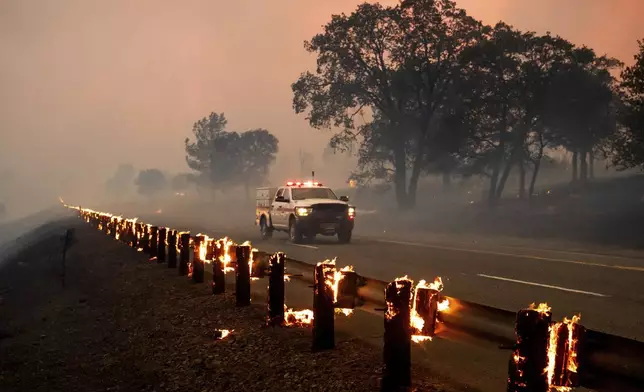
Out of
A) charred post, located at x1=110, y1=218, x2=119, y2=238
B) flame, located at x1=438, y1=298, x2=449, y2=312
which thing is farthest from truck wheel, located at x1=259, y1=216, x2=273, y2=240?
flame, located at x1=438, y1=298, x2=449, y2=312

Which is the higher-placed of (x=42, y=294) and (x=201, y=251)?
(x=201, y=251)

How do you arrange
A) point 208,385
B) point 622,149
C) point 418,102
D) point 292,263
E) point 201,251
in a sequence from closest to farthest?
point 208,385
point 292,263
point 201,251
point 622,149
point 418,102

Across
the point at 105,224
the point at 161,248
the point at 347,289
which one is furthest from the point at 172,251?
the point at 105,224

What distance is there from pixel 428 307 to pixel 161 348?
4429 mm

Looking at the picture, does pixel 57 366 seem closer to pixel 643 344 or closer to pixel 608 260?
pixel 643 344

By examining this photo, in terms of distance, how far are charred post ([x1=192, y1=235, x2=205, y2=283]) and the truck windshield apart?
11.6 meters

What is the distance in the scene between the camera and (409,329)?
181 inches

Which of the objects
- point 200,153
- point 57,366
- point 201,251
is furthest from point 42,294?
point 200,153

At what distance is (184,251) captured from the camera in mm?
11906

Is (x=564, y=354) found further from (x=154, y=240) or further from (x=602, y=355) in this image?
(x=154, y=240)

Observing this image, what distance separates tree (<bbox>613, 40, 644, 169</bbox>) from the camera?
80.1ft

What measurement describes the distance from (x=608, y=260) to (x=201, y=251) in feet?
38.8

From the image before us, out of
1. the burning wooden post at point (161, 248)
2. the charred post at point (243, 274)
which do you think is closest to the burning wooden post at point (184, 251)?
the burning wooden post at point (161, 248)

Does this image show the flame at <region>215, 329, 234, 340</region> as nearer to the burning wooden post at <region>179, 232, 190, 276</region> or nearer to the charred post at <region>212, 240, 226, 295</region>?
the charred post at <region>212, 240, 226, 295</region>
